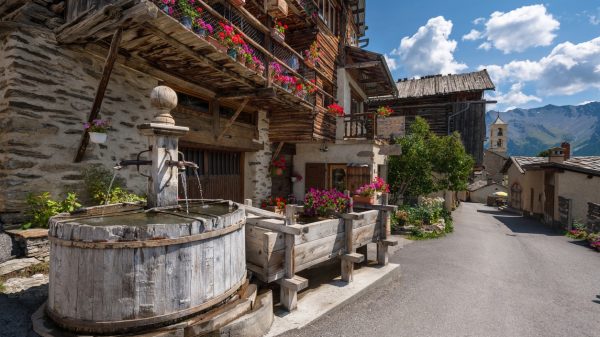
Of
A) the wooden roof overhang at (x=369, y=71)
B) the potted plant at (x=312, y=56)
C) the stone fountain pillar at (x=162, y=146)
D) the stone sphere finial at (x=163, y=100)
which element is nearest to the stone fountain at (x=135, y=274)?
the stone fountain pillar at (x=162, y=146)

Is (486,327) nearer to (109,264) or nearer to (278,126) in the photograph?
(109,264)

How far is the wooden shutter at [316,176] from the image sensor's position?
1180cm

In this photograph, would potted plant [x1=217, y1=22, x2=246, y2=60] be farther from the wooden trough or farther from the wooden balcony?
the wooden trough

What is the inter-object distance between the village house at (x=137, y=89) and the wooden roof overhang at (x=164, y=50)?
22 mm

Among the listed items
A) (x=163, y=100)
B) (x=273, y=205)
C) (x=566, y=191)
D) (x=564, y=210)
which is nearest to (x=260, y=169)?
(x=273, y=205)

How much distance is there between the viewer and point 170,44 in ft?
16.2

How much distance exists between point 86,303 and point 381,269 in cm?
514

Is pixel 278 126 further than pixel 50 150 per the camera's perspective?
Yes

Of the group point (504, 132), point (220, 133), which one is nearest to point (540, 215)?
point (220, 133)

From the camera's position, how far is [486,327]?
4.18 m

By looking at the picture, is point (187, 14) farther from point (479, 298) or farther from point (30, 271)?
point (479, 298)

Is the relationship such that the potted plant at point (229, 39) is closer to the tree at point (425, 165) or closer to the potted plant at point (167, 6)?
the potted plant at point (167, 6)

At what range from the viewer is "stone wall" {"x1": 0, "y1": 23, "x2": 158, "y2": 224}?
4.40 metres

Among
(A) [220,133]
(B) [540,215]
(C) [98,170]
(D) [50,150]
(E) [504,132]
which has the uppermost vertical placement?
(E) [504,132]
